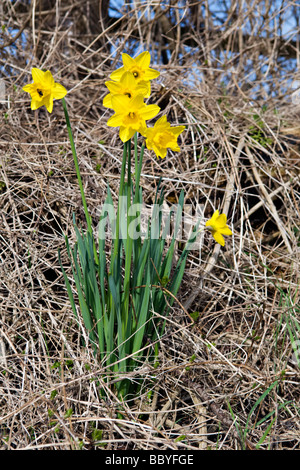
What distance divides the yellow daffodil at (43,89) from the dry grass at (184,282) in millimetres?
799

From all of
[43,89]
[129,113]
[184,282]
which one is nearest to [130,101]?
[129,113]

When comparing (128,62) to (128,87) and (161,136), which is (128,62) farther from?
(161,136)

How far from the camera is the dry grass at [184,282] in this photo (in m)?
1.44

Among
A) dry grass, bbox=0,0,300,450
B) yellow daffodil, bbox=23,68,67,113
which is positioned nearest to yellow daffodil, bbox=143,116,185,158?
yellow daffodil, bbox=23,68,67,113

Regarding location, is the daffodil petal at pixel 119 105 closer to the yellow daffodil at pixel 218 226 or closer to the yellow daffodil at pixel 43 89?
the yellow daffodil at pixel 43 89

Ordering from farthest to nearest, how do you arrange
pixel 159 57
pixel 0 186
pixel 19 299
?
1. pixel 159 57
2. pixel 0 186
3. pixel 19 299

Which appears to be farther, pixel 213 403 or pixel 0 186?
pixel 0 186

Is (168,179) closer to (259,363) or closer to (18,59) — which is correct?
(259,363)

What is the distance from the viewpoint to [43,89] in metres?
1.27

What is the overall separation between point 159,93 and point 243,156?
0.67 m

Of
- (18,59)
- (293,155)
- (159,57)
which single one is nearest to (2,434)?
(293,155)

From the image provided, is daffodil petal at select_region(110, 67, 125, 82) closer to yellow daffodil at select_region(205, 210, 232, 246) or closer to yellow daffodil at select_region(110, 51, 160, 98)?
yellow daffodil at select_region(110, 51, 160, 98)
